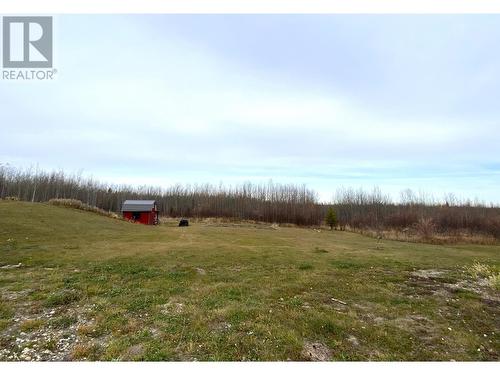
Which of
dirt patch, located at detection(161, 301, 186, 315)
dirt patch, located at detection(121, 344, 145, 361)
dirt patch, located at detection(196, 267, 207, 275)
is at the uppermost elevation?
dirt patch, located at detection(121, 344, 145, 361)

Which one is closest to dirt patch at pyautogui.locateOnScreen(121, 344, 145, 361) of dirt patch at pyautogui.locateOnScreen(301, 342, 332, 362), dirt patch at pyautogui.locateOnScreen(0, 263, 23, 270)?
dirt patch at pyautogui.locateOnScreen(301, 342, 332, 362)

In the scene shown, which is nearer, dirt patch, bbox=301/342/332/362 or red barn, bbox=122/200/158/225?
dirt patch, bbox=301/342/332/362

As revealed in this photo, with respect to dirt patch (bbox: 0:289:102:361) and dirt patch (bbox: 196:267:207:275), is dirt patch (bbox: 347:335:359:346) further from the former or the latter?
dirt patch (bbox: 196:267:207:275)

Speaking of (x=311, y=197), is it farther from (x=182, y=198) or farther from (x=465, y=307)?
(x=465, y=307)

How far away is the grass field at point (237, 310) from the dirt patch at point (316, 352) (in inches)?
0.7

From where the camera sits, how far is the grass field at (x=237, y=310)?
3824 mm

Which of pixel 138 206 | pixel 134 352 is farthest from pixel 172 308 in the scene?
pixel 138 206

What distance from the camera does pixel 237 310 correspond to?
16.8 feet

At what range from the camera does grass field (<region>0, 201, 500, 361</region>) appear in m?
3.82

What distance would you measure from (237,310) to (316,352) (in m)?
1.72

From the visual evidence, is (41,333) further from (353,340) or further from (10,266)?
(10,266)

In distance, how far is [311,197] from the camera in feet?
203

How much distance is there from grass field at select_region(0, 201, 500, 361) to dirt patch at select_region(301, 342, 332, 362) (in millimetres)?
18
